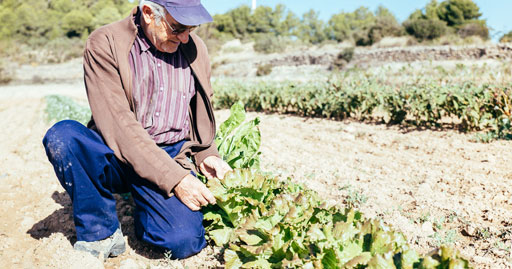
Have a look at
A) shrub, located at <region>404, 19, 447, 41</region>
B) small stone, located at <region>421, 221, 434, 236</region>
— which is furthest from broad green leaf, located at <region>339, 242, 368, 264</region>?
shrub, located at <region>404, 19, 447, 41</region>

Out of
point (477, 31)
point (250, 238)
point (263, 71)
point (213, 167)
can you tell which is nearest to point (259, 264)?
point (250, 238)

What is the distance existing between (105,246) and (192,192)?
0.59 meters

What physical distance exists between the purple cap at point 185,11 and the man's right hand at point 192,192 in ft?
2.68

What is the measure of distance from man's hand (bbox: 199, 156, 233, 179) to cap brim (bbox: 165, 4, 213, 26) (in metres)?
0.84

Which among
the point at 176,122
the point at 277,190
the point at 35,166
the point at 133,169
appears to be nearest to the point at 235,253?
the point at 277,190

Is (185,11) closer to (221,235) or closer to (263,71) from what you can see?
(221,235)

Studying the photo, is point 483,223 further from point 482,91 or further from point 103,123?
point 482,91

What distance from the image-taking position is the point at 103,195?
215 cm

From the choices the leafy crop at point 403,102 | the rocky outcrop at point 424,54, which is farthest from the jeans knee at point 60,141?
the rocky outcrop at point 424,54

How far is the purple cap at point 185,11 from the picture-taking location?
2014mm

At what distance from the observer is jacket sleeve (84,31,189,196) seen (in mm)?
2002

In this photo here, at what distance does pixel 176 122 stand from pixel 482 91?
4.24 m

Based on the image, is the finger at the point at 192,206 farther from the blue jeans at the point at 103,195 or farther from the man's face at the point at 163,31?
the man's face at the point at 163,31

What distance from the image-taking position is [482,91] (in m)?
4.92
